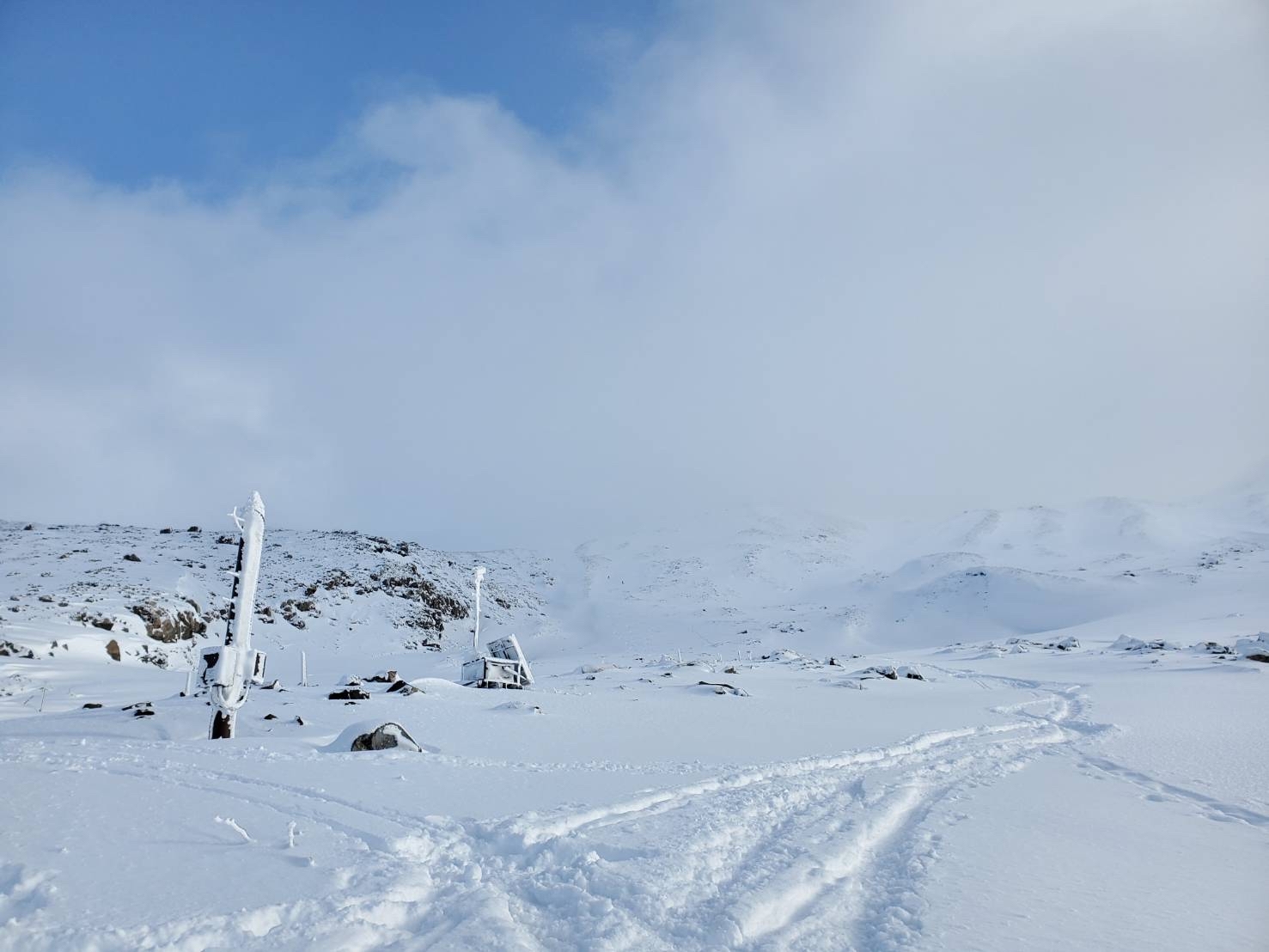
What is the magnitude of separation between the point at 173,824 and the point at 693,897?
4.43 metres

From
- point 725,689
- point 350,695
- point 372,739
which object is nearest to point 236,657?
point 372,739

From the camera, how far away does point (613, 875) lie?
16.2 feet

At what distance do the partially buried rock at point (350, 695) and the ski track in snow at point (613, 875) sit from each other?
8.68 metres

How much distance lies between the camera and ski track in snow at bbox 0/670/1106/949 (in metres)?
4.00

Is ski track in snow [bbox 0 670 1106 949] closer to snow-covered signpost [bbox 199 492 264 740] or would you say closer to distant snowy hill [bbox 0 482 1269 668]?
snow-covered signpost [bbox 199 492 264 740]

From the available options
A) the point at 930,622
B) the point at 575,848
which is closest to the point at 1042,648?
the point at 930,622

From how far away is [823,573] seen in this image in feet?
250

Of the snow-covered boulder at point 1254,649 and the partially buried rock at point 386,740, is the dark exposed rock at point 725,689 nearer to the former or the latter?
the partially buried rock at point 386,740

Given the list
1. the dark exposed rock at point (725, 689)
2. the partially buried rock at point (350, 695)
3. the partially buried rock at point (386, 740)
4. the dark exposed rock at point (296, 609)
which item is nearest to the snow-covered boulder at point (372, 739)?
the partially buried rock at point (386, 740)

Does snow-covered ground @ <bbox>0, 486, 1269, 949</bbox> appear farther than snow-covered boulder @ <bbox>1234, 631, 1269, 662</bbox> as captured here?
No

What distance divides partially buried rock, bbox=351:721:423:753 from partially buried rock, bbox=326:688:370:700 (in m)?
7.10

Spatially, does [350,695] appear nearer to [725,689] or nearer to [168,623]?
[725,689]

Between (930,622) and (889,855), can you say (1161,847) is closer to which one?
(889,855)

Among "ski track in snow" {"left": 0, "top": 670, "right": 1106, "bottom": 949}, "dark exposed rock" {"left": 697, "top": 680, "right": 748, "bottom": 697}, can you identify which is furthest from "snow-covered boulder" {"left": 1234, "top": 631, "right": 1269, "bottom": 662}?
"ski track in snow" {"left": 0, "top": 670, "right": 1106, "bottom": 949}
